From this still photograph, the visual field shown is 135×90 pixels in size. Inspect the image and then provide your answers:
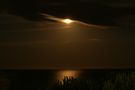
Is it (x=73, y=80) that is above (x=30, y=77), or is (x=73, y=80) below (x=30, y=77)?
below

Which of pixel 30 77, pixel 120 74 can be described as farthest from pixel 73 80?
pixel 30 77

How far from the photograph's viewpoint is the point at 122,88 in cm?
834

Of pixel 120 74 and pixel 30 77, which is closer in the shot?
pixel 120 74

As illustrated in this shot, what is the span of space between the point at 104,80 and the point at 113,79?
186 mm

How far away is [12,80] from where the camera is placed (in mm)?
9172

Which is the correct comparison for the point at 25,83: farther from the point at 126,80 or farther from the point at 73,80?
the point at 126,80

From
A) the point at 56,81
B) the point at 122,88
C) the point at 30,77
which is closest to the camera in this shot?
the point at 122,88

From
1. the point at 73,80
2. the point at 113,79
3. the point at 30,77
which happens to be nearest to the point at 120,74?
the point at 113,79

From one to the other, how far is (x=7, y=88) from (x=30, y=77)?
1.41 m

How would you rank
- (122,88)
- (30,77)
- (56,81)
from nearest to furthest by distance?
(122,88), (56,81), (30,77)

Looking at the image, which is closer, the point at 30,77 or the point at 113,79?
the point at 113,79

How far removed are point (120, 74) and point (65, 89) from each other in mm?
986

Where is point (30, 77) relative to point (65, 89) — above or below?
above

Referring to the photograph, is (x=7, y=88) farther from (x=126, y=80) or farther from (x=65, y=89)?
(x=126, y=80)
